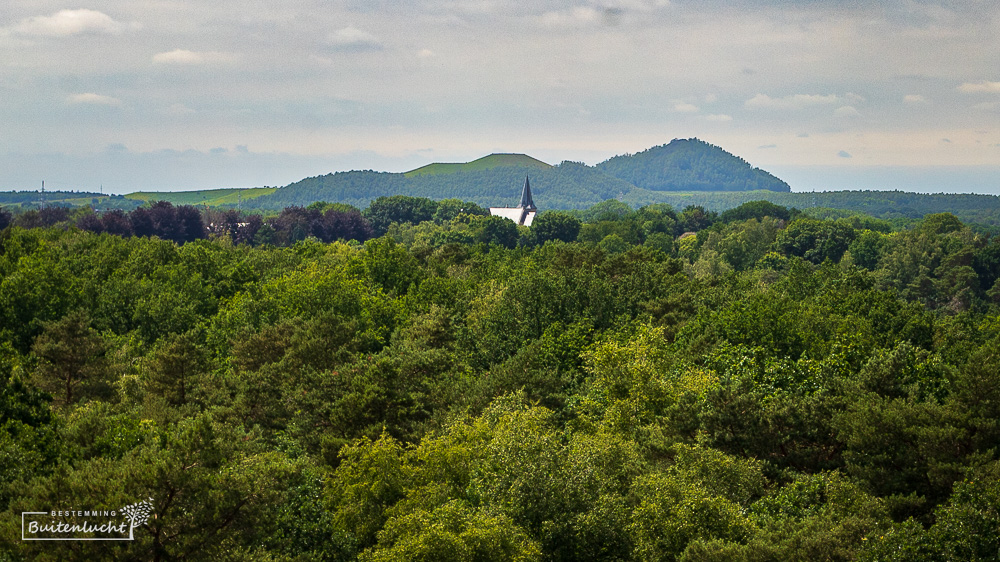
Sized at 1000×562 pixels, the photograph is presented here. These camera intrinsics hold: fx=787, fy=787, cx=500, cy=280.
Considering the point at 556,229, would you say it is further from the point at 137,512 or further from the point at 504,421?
the point at 137,512

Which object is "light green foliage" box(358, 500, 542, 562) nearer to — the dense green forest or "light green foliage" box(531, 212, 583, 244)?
the dense green forest

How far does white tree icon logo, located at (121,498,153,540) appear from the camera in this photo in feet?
54.7

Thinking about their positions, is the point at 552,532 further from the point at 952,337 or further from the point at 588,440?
the point at 952,337

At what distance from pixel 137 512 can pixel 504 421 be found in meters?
11.9

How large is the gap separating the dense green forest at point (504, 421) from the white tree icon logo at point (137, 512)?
0.23m

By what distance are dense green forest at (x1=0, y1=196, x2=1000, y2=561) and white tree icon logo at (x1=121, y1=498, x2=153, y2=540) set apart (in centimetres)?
23

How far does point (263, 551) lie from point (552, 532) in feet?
22.6

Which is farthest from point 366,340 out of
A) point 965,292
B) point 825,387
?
point 965,292

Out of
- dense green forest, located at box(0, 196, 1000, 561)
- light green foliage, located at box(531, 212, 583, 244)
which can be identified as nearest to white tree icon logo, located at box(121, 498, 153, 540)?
dense green forest, located at box(0, 196, 1000, 561)

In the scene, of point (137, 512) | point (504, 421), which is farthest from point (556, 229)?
point (137, 512)

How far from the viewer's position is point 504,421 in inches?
1016

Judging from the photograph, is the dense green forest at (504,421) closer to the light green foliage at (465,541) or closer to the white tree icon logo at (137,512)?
the light green foliage at (465,541)

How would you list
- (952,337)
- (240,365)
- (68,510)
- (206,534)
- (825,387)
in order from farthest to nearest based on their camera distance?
(952,337) → (240,365) → (825,387) → (206,534) → (68,510)

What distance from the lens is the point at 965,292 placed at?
96.2 metres
